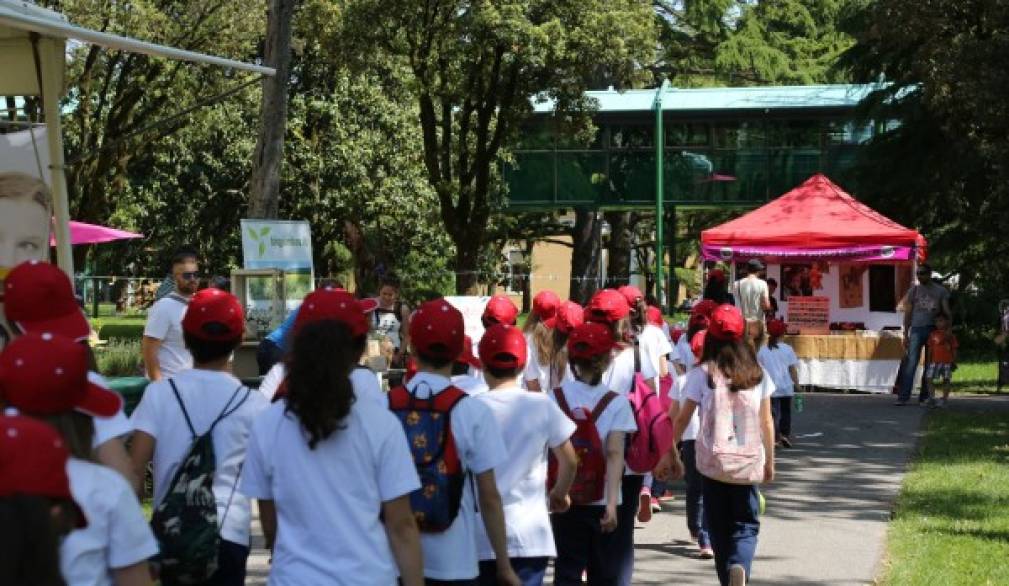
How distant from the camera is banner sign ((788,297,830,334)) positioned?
2464cm

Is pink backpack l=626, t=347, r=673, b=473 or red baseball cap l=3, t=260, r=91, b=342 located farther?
pink backpack l=626, t=347, r=673, b=473

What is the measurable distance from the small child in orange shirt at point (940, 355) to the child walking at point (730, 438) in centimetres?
1340

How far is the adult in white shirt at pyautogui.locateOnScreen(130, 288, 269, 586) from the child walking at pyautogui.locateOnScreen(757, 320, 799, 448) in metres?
9.32

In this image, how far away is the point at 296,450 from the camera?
4.51m

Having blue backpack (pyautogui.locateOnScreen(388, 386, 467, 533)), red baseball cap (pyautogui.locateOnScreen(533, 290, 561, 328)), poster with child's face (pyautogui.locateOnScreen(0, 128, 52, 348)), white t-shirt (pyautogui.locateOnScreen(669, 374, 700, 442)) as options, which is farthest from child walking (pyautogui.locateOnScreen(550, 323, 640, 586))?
poster with child's face (pyautogui.locateOnScreen(0, 128, 52, 348))

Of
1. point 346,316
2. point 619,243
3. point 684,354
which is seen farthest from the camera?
point 619,243

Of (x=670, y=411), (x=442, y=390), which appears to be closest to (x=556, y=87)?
(x=670, y=411)

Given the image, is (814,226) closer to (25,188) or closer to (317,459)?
(25,188)

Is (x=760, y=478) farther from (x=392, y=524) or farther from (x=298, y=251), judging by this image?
(x=298, y=251)

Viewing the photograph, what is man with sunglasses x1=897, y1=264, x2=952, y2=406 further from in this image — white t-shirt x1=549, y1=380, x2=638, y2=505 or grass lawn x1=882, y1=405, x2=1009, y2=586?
white t-shirt x1=549, y1=380, x2=638, y2=505

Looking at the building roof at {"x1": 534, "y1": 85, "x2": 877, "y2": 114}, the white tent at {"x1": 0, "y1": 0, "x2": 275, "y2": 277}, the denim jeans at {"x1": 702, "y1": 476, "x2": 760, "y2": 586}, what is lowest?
the denim jeans at {"x1": 702, "y1": 476, "x2": 760, "y2": 586}

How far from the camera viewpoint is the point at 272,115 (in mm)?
16281

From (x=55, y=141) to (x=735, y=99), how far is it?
27500 mm

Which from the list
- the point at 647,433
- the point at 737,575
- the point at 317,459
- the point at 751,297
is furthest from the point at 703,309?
the point at 751,297
